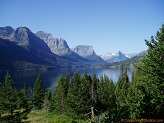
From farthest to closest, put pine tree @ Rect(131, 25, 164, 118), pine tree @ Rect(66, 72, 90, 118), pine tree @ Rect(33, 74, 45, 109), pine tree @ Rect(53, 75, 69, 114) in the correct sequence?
1. pine tree @ Rect(33, 74, 45, 109)
2. pine tree @ Rect(53, 75, 69, 114)
3. pine tree @ Rect(66, 72, 90, 118)
4. pine tree @ Rect(131, 25, 164, 118)

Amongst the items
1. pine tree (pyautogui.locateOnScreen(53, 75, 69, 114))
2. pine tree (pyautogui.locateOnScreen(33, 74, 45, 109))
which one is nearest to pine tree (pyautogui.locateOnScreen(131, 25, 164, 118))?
pine tree (pyautogui.locateOnScreen(53, 75, 69, 114))

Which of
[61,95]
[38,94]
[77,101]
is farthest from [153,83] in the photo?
[38,94]

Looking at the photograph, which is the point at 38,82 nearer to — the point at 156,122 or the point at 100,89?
the point at 100,89

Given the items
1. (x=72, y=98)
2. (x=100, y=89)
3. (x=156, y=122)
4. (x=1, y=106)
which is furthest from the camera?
(x=100, y=89)

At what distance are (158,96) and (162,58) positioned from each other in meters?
4.57

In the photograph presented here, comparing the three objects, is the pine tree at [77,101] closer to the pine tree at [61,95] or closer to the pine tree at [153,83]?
the pine tree at [61,95]

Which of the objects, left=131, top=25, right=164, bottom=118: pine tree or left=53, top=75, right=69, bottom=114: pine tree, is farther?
left=53, top=75, right=69, bottom=114: pine tree

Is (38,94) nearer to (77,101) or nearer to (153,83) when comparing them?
(77,101)

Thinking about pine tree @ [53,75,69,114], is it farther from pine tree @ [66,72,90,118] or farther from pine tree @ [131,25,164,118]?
pine tree @ [131,25,164,118]

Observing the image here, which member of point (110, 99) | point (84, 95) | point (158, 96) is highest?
point (158, 96)

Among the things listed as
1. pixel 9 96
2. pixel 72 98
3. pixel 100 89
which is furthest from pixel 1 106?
pixel 100 89

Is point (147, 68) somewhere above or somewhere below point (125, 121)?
above

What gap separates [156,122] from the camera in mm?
19625

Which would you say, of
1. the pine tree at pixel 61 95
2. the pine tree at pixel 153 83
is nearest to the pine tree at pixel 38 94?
the pine tree at pixel 61 95
